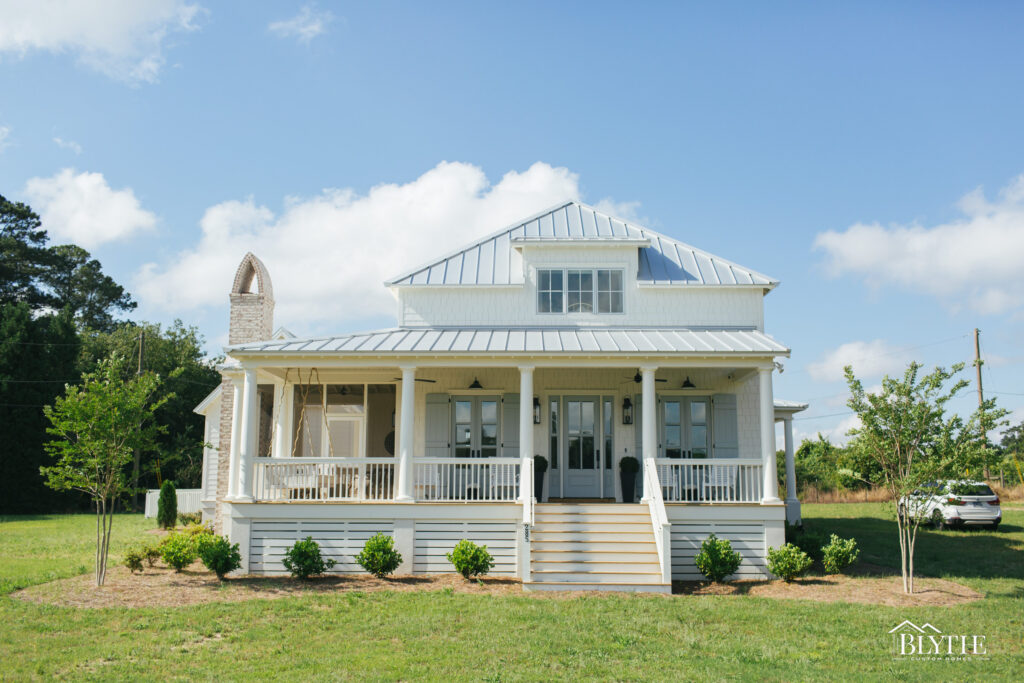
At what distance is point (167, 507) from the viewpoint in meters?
23.4

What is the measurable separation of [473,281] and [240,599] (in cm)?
850

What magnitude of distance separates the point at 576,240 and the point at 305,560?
897cm

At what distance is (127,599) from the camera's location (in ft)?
39.2

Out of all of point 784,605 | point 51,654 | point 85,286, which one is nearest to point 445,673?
point 51,654

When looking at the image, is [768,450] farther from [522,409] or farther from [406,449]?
[406,449]

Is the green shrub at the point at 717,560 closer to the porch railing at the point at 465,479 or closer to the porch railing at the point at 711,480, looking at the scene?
the porch railing at the point at 711,480

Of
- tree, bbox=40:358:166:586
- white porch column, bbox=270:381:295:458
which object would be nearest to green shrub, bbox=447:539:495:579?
white porch column, bbox=270:381:295:458

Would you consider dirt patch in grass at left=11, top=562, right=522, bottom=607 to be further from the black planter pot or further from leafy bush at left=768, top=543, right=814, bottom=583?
leafy bush at left=768, top=543, right=814, bottom=583

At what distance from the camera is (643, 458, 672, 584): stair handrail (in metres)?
12.7

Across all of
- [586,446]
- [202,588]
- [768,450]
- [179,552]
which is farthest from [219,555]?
[768,450]

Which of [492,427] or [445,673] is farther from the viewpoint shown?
[492,427]

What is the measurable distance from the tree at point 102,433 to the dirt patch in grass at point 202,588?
64 cm

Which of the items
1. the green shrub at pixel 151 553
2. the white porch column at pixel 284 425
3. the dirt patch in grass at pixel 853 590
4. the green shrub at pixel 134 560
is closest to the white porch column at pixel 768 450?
the dirt patch in grass at pixel 853 590

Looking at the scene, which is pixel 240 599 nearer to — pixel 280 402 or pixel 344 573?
pixel 344 573
